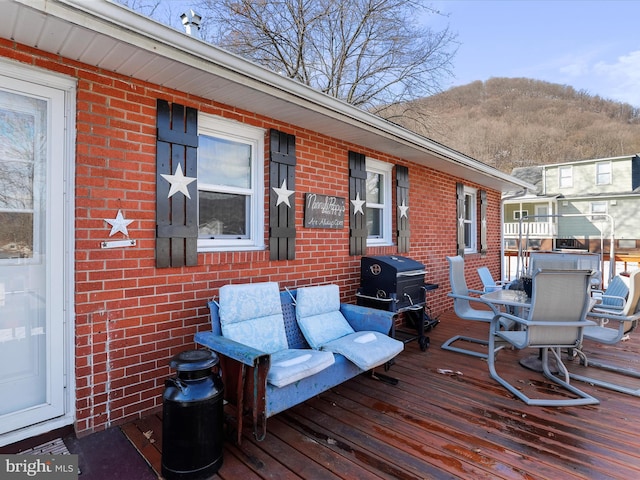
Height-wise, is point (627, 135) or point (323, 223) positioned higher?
point (627, 135)

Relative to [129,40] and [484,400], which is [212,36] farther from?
[484,400]

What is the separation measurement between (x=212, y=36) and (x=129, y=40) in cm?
793

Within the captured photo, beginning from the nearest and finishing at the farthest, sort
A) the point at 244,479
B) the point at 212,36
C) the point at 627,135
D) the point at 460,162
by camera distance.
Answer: the point at 244,479 → the point at 460,162 → the point at 212,36 → the point at 627,135

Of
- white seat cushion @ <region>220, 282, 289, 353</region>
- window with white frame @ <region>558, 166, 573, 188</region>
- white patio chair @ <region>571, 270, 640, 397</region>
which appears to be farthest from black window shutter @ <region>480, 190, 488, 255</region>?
window with white frame @ <region>558, 166, 573, 188</region>

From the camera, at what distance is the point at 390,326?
348 cm

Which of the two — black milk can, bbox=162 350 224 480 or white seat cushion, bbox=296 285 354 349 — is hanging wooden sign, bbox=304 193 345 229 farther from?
black milk can, bbox=162 350 224 480

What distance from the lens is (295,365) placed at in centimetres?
257

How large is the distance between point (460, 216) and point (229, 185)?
5.28 metres

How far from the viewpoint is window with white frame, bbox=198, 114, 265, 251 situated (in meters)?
3.36

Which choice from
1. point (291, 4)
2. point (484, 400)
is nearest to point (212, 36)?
point (291, 4)

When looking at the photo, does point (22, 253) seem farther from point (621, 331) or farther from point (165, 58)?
point (621, 331)

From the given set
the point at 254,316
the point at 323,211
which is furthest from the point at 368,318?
the point at 323,211

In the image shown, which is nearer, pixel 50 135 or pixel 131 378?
pixel 50 135

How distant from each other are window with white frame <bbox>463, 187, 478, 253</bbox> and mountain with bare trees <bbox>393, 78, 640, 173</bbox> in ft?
84.8
